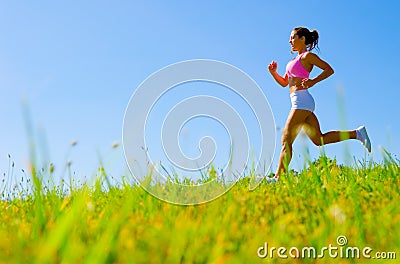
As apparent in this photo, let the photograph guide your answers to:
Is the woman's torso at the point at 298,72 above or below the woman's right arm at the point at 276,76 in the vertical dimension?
below

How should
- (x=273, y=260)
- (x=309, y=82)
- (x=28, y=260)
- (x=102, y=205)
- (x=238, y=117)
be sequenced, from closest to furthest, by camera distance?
1. (x=28, y=260)
2. (x=273, y=260)
3. (x=102, y=205)
4. (x=238, y=117)
5. (x=309, y=82)

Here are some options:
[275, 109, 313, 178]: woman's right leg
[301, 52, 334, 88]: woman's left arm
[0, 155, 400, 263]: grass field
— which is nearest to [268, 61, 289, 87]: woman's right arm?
[301, 52, 334, 88]: woman's left arm

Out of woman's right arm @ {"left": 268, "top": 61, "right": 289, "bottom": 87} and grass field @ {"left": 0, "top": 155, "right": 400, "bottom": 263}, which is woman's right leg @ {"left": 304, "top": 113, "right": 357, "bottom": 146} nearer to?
woman's right arm @ {"left": 268, "top": 61, "right": 289, "bottom": 87}

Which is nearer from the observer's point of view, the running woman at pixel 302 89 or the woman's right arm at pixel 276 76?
the running woman at pixel 302 89

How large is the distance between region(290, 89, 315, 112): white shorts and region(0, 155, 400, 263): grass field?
3433 mm

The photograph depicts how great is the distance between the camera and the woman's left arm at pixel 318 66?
795 cm

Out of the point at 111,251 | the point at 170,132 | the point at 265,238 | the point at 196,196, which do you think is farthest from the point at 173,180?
the point at 111,251

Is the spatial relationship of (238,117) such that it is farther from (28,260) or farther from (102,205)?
(28,260)

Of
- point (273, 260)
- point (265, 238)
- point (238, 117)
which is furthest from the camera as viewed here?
point (238, 117)

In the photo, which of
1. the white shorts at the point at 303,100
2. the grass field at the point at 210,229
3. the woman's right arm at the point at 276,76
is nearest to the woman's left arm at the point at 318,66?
the white shorts at the point at 303,100

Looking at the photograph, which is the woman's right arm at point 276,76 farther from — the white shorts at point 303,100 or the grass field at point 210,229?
the grass field at point 210,229

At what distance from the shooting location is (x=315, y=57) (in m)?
8.02

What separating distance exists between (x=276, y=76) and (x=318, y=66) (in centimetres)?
78

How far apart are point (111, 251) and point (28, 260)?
1.30 feet
